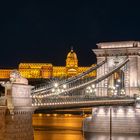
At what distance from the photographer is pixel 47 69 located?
154 meters

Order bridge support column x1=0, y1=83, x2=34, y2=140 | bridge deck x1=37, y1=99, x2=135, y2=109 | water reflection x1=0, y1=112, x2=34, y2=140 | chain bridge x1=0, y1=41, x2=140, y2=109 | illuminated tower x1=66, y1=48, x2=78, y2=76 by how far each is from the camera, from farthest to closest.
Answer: illuminated tower x1=66, y1=48, x2=78, y2=76 → chain bridge x1=0, y1=41, x2=140, y2=109 → bridge deck x1=37, y1=99, x2=135, y2=109 → bridge support column x1=0, y1=83, x2=34, y2=140 → water reflection x1=0, y1=112, x2=34, y2=140

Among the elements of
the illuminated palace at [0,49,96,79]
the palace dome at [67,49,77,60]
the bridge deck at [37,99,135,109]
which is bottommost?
the bridge deck at [37,99,135,109]

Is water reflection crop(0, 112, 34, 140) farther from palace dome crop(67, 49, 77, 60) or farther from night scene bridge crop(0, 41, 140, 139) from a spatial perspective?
palace dome crop(67, 49, 77, 60)

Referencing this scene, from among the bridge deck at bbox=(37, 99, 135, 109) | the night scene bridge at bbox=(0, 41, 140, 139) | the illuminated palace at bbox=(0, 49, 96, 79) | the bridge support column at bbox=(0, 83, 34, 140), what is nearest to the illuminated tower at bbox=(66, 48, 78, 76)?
the illuminated palace at bbox=(0, 49, 96, 79)

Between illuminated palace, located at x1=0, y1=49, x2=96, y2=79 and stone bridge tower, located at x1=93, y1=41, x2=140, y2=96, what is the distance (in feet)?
288

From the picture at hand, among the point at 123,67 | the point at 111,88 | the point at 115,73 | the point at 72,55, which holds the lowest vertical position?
the point at 111,88

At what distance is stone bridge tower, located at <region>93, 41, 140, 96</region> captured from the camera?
181ft

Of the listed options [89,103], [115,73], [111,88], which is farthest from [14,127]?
[115,73]

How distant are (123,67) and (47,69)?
98489 millimetres

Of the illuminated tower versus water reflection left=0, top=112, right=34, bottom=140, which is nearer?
water reflection left=0, top=112, right=34, bottom=140

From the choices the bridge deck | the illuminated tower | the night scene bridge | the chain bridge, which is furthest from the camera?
the illuminated tower

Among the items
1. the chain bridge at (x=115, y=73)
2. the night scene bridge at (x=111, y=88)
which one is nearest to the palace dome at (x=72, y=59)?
the night scene bridge at (x=111, y=88)

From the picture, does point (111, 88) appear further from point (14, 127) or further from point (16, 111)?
point (14, 127)

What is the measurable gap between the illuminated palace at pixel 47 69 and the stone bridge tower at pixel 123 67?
87794 mm
